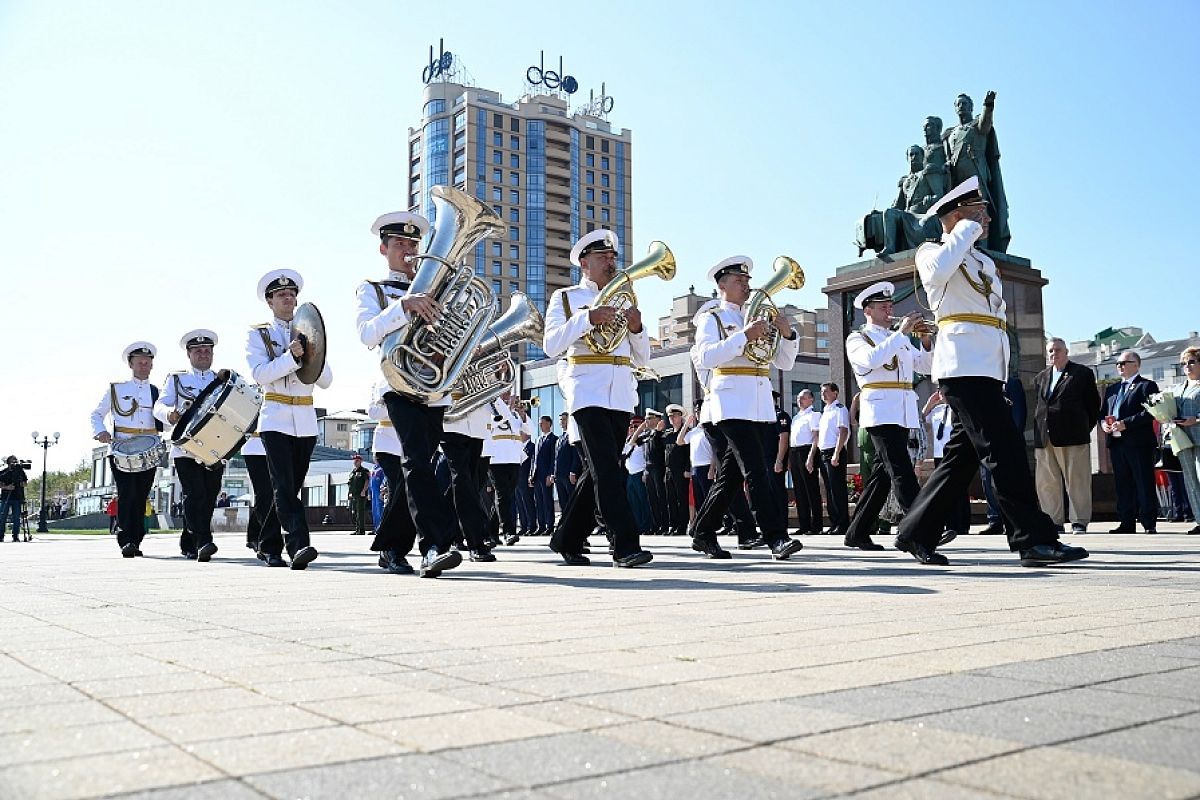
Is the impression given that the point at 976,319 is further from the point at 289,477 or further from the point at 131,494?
the point at 131,494

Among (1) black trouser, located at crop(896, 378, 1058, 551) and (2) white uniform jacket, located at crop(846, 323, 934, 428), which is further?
(2) white uniform jacket, located at crop(846, 323, 934, 428)

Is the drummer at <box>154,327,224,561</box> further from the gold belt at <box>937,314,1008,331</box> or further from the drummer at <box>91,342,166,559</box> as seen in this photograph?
the gold belt at <box>937,314,1008,331</box>

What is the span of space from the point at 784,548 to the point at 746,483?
2.30ft

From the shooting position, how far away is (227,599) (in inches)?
252

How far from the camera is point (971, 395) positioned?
802 centimetres

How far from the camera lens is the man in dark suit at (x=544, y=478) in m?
20.8

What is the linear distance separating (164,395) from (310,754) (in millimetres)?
12051

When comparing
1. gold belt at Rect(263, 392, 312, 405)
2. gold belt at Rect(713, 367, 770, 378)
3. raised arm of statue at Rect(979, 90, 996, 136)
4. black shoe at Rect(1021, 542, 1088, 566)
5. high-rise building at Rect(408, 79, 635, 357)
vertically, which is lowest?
black shoe at Rect(1021, 542, 1088, 566)

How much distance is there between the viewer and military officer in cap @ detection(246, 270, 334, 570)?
962cm

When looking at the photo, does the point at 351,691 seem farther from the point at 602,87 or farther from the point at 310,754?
the point at 602,87

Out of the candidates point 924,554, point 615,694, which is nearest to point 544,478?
point 924,554

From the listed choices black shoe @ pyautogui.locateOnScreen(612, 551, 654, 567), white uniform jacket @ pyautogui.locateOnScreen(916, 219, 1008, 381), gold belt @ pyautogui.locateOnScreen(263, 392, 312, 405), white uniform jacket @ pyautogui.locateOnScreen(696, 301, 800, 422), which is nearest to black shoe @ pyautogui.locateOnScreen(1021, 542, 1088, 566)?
white uniform jacket @ pyautogui.locateOnScreen(916, 219, 1008, 381)

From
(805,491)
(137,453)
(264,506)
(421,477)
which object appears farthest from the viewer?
(805,491)

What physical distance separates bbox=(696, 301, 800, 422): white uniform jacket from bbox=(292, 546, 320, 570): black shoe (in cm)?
347
